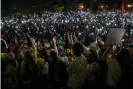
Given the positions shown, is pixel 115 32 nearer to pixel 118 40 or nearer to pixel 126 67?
pixel 118 40

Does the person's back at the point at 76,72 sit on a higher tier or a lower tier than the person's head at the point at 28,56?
lower

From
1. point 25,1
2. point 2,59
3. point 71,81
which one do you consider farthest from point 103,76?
point 25,1

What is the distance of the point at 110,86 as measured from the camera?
24.7 feet

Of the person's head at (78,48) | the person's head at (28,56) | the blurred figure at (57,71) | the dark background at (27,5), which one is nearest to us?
the person's head at (78,48)

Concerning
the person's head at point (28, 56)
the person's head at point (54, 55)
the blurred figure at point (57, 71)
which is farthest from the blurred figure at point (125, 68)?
the person's head at point (28, 56)

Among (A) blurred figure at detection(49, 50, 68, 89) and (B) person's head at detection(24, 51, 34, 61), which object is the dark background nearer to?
A: (B) person's head at detection(24, 51, 34, 61)

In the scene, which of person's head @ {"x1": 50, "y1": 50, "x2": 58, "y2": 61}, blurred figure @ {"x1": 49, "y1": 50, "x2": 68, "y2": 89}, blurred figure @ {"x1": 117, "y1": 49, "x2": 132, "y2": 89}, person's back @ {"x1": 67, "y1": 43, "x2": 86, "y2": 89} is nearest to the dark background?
blurred figure @ {"x1": 49, "y1": 50, "x2": 68, "y2": 89}

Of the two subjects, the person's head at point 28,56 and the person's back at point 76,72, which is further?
the person's head at point 28,56

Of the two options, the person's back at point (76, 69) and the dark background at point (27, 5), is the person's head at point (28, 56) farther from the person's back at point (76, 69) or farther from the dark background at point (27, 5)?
the dark background at point (27, 5)

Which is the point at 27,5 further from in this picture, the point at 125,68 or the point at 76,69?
the point at 125,68

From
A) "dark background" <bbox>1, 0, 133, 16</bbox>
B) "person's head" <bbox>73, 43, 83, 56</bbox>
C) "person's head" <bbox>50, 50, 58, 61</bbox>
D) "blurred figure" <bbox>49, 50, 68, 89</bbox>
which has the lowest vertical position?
"blurred figure" <bbox>49, 50, 68, 89</bbox>

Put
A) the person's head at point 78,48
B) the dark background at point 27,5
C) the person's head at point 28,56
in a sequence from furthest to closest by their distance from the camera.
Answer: the dark background at point 27,5
the person's head at point 28,56
the person's head at point 78,48

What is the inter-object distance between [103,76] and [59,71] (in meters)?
1.32

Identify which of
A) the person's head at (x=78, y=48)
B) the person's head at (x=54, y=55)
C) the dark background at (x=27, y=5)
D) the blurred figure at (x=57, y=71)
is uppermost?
the dark background at (x=27, y=5)
